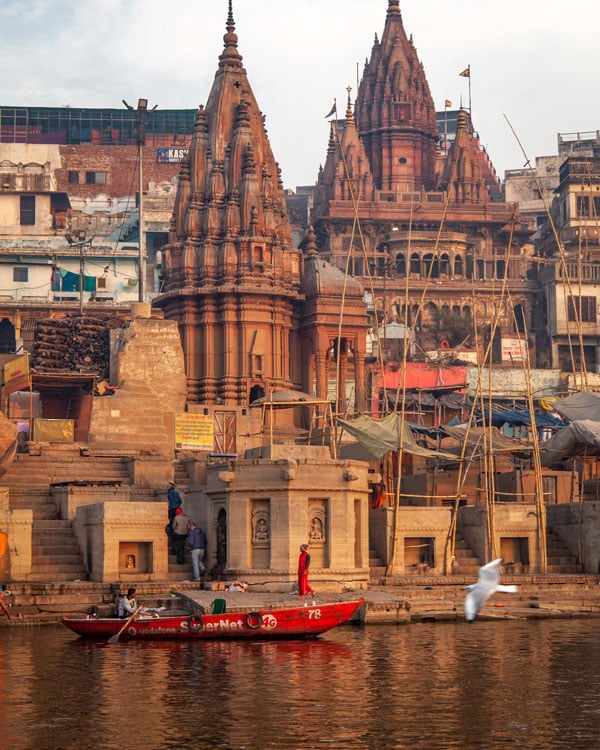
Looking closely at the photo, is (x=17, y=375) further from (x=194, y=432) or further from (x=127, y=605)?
(x=127, y=605)

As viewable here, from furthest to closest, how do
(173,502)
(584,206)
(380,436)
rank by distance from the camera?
1. (584,206)
2. (380,436)
3. (173,502)

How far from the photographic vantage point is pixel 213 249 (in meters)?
42.7

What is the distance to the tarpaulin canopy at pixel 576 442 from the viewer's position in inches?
1265

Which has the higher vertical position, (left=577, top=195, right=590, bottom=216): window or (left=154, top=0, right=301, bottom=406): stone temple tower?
(left=577, top=195, right=590, bottom=216): window

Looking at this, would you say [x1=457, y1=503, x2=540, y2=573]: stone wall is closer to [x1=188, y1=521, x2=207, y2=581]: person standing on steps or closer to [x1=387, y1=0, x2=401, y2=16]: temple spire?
[x1=188, y1=521, x2=207, y2=581]: person standing on steps

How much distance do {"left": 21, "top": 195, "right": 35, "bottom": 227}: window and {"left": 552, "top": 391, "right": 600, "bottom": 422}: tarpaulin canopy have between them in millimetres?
40029

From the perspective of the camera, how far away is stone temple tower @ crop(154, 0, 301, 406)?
138 ft

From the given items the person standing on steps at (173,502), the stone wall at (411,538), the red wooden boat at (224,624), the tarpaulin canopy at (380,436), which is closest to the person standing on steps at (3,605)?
the red wooden boat at (224,624)

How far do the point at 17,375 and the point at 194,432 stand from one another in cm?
537

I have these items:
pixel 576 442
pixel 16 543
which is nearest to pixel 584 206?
pixel 576 442

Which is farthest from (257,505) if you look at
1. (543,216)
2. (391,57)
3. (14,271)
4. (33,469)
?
(543,216)

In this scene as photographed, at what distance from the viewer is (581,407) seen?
3497 cm

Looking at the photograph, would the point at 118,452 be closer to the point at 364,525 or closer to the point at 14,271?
the point at 364,525

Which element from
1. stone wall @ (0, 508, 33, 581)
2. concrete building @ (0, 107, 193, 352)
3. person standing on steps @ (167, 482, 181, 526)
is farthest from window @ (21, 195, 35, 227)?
stone wall @ (0, 508, 33, 581)
